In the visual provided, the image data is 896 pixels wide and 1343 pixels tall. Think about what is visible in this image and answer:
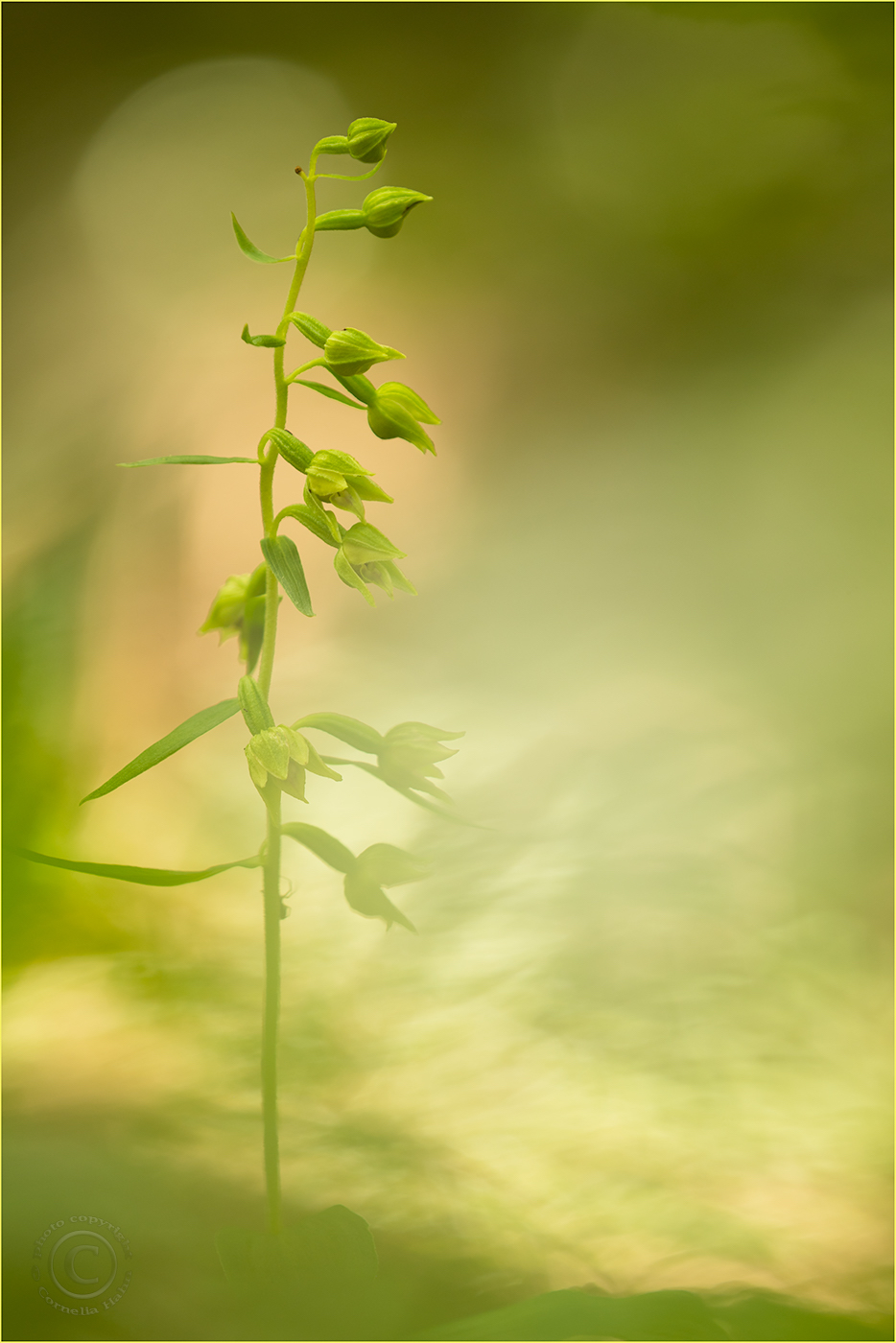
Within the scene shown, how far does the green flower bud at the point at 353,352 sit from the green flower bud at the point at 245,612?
187mm

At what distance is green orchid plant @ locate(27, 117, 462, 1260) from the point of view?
613 mm

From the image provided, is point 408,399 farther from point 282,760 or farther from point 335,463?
point 282,760

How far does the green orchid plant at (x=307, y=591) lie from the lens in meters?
0.61

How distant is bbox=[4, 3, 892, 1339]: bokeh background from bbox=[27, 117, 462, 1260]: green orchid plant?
139 millimetres

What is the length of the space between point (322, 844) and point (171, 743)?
15 centimetres

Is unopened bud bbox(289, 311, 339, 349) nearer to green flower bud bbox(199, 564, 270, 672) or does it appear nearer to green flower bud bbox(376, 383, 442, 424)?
green flower bud bbox(376, 383, 442, 424)

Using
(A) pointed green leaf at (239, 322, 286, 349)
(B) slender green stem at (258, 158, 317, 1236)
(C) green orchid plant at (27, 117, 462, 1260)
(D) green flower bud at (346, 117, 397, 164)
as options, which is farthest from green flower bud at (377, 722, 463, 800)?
(D) green flower bud at (346, 117, 397, 164)

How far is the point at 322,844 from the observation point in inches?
27.0

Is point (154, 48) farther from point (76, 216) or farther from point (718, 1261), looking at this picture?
point (718, 1261)

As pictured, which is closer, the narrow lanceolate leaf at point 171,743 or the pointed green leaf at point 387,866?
the narrow lanceolate leaf at point 171,743

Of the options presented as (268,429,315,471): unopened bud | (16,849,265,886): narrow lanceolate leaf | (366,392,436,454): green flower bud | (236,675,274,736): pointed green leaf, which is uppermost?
(366,392,436,454): green flower bud

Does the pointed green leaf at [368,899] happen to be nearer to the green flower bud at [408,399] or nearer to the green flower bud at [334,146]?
the green flower bud at [408,399]

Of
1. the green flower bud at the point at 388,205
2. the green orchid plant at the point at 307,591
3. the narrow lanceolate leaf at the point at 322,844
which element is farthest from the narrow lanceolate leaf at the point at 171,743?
the green flower bud at the point at 388,205

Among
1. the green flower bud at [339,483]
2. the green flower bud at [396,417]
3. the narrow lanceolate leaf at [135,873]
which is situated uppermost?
the green flower bud at [396,417]
